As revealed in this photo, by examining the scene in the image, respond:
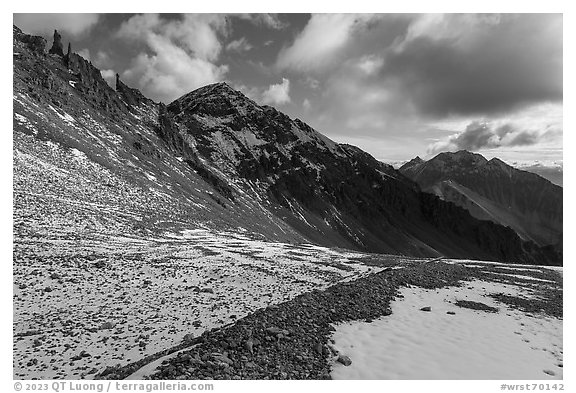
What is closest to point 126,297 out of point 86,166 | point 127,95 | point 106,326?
point 106,326

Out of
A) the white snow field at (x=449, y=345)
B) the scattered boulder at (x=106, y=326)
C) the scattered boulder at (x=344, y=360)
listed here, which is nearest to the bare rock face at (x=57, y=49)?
the scattered boulder at (x=106, y=326)

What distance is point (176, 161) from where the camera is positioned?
148 metres

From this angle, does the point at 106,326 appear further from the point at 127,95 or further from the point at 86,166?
the point at 127,95

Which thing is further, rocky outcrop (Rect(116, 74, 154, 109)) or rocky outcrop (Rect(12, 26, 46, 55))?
rocky outcrop (Rect(116, 74, 154, 109))

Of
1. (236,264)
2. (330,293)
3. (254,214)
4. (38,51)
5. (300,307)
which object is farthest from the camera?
(254,214)

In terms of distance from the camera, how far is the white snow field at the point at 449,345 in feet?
32.9

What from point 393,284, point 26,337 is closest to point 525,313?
point 393,284

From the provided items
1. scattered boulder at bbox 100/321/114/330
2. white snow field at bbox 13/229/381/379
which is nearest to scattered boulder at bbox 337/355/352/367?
white snow field at bbox 13/229/381/379

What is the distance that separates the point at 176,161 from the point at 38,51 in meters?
72.7

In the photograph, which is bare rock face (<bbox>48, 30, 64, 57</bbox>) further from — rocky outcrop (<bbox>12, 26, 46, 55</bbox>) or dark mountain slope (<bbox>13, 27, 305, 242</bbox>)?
rocky outcrop (<bbox>12, 26, 46, 55</bbox>)

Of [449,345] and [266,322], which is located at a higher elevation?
[266,322]

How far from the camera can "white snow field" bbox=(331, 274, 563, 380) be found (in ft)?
32.9

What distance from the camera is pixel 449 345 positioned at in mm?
11891

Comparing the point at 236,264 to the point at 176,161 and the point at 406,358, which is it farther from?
the point at 176,161
